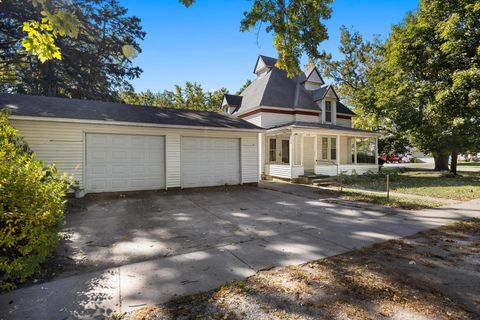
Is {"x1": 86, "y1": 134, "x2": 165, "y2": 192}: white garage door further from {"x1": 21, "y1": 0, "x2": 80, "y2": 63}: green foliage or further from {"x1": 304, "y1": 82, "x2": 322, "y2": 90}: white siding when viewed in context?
{"x1": 304, "y1": 82, "x2": 322, "y2": 90}: white siding

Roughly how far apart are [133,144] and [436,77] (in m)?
17.9

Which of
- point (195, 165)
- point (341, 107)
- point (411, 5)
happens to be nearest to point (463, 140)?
point (341, 107)

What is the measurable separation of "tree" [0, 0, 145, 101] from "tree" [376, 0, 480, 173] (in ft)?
70.7

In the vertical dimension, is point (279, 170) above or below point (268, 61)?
below

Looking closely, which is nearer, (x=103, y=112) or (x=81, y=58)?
(x=103, y=112)

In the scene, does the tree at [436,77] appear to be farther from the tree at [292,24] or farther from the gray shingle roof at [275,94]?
the tree at [292,24]

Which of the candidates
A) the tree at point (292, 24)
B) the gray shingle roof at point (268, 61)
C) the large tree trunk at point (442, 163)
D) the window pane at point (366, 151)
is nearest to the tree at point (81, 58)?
the gray shingle roof at point (268, 61)

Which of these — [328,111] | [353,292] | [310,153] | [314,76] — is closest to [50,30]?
[353,292]

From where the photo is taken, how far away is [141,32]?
21.8 m

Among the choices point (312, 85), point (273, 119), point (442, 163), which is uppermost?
point (312, 85)

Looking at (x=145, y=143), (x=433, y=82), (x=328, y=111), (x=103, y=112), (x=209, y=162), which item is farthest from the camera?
(x=328, y=111)

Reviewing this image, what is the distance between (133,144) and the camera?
32.6 feet

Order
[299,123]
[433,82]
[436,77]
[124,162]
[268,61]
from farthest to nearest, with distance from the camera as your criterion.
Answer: [268,61] < [299,123] < [436,77] < [433,82] < [124,162]

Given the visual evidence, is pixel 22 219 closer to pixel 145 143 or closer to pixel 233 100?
pixel 145 143
